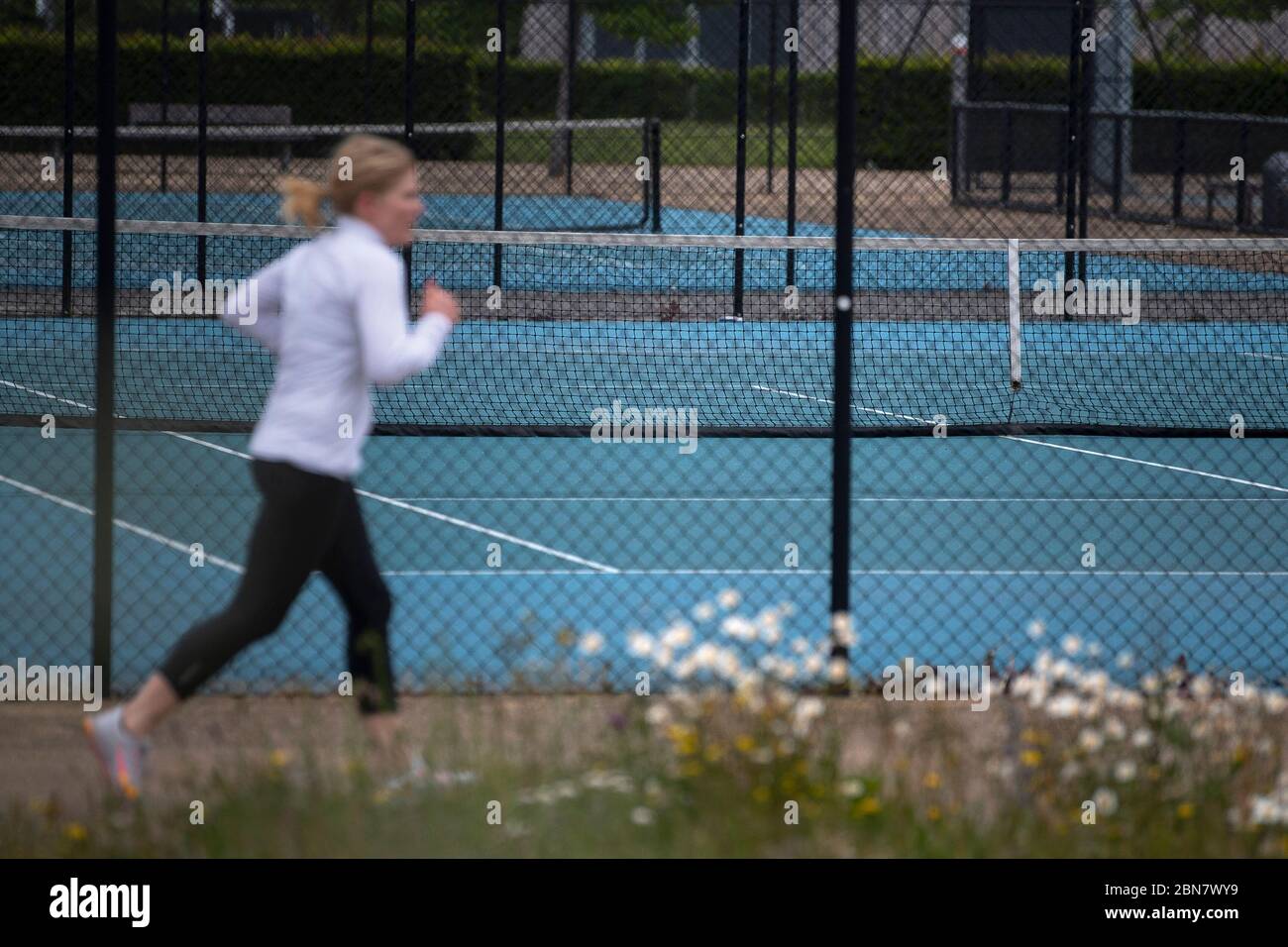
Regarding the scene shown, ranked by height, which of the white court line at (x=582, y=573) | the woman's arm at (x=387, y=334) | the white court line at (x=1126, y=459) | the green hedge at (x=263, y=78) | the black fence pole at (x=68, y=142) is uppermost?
the green hedge at (x=263, y=78)

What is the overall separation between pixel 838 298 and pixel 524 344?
10.5 meters

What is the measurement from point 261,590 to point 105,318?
4.24 ft

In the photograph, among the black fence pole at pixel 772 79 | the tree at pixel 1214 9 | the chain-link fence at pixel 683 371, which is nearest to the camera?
the chain-link fence at pixel 683 371

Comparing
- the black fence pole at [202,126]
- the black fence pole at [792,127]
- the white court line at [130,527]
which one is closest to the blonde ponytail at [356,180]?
the white court line at [130,527]

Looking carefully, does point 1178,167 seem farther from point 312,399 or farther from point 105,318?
point 312,399

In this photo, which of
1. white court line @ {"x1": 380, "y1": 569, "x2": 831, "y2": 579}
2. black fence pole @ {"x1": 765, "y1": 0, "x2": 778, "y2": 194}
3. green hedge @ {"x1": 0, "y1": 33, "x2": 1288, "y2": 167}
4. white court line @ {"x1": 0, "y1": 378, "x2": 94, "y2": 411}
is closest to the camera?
white court line @ {"x1": 380, "y1": 569, "x2": 831, "y2": 579}

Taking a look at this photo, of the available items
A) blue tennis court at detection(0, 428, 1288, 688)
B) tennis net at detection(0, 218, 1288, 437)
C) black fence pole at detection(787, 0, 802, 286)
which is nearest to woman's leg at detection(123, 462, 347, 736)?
blue tennis court at detection(0, 428, 1288, 688)

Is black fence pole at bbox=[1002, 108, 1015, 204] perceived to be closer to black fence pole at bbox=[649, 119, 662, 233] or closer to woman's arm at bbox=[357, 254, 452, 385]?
black fence pole at bbox=[649, 119, 662, 233]

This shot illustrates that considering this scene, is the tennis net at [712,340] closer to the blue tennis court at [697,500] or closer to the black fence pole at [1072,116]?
the blue tennis court at [697,500]

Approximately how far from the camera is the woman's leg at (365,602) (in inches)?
192

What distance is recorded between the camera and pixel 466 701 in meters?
5.68

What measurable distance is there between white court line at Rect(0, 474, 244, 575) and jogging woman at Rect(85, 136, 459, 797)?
3478mm

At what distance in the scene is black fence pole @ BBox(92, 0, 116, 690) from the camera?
5531 mm
